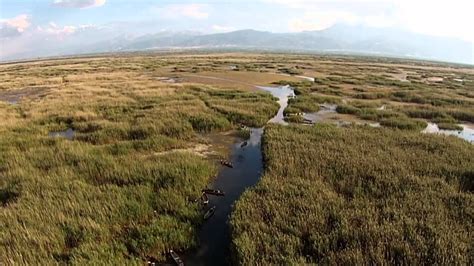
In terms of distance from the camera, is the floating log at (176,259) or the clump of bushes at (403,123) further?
the clump of bushes at (403,123)

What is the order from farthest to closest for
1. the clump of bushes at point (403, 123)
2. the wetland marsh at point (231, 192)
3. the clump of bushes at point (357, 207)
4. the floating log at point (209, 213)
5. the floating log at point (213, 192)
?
the clump of bushes at point (403, 123) → the floating log at point (213, 192) → the floating log at point (209, 213) → the wetland marsh at point (231, 192) → the clump of bushes at point (357, 207)

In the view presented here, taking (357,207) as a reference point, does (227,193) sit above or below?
below

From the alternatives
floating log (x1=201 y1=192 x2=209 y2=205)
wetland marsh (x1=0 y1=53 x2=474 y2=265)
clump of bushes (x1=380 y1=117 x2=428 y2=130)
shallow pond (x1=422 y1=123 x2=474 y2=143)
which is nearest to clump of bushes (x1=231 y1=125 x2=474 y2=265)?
wetland marsh (x1=0 y1=53 x2=474 y2=265)

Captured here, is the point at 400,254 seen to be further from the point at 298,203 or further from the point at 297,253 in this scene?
the point at 298,203

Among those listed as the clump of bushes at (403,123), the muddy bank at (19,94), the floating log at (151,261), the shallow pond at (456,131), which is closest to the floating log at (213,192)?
the floating log at (151,261)

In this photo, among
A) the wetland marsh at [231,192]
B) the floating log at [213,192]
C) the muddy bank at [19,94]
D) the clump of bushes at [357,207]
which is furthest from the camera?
the muddy bank at [19,94]

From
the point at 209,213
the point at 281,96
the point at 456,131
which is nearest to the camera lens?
the point at 209,213

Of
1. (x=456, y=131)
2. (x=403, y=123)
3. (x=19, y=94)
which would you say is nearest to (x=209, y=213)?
(x=403, y=123)

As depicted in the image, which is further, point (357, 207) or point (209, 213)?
point (209, 213)

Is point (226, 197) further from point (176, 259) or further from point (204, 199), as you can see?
point (176, 259)

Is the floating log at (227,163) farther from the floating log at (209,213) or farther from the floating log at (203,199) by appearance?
the floating log at (209,213)
